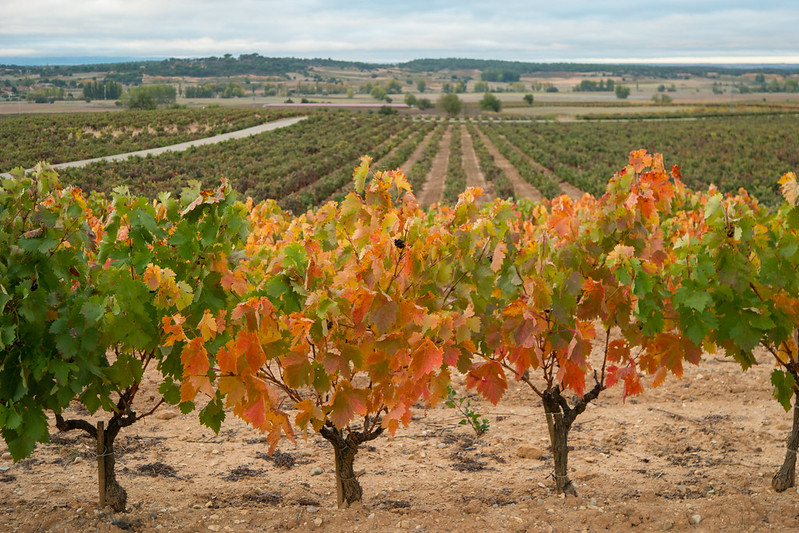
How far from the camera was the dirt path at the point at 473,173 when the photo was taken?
104 ft

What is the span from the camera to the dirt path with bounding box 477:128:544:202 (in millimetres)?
32594

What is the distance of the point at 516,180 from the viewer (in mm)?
37125

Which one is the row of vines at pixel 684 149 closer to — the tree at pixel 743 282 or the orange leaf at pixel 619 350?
the tree at pixel 743 282

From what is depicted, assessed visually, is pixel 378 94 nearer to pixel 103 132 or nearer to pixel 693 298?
pixel 103 132

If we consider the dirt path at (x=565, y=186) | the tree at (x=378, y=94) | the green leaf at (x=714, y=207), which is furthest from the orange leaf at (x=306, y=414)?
the tree at (x=378, y=94)

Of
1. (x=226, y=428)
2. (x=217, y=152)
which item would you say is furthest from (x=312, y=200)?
(x=226, y=428)

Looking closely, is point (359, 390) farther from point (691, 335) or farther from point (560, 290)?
point (691, 335)

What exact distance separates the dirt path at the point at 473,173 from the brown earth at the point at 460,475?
1951 cm

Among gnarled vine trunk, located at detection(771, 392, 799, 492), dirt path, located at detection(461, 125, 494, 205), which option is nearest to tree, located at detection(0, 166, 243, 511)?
gnarled vine trunk, located at detection(771, 392, 799, 492)

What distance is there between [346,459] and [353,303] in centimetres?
138

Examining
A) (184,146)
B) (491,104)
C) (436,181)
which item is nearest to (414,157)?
(436,181)

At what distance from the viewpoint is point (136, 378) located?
12.8ft

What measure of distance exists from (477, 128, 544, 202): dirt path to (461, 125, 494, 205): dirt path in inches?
56.0

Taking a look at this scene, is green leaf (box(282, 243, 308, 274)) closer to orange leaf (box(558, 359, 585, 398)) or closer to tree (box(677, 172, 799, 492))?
orange leaf (box(558, 359, 585, 398))
